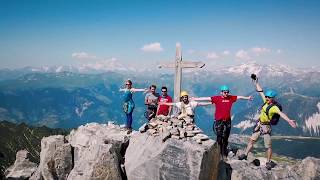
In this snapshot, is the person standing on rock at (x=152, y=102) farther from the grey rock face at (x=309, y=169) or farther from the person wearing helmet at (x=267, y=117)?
the grey rock face at (x=309, y=169)

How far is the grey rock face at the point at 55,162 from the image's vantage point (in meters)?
28.1

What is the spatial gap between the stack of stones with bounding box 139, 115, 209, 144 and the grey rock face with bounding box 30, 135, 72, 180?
25.9ft

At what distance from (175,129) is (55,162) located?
11.2 meters

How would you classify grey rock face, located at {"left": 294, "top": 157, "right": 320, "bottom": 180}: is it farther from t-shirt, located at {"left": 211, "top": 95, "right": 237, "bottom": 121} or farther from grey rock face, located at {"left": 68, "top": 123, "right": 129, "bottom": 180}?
grey rock face, located at {"left": 68, "top": 123, "right": 129, "bottom": 180}

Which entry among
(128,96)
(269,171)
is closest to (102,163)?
(128,96)

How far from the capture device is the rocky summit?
21.0 metres

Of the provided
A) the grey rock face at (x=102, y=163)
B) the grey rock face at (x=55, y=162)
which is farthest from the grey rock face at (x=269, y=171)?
the grey rock face at (x=55, y=162)

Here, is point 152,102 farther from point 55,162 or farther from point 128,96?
point 55,162

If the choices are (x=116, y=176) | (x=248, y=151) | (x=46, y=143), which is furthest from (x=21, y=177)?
(x=248, y=151)

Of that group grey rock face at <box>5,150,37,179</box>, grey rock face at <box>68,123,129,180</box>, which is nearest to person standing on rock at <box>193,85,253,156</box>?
grey rock face at <box>68,123,129,180</box>

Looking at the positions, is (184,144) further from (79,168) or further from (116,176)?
(79,168)

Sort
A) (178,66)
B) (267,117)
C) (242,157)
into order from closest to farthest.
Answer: (267,117) → (242,157) → (178,66)

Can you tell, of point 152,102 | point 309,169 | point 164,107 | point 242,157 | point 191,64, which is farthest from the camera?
point 191,64

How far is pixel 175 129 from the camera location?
75.3ft
